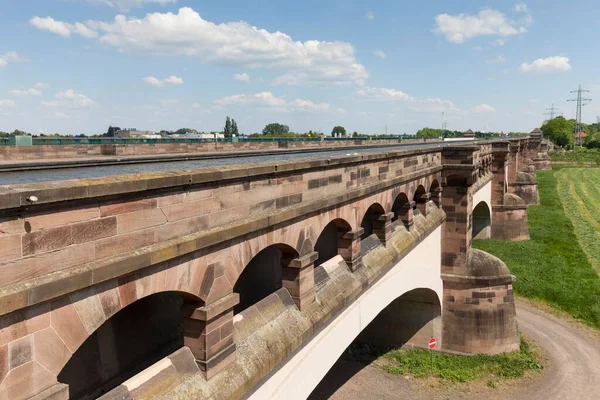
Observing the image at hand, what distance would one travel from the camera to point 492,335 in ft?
77.1

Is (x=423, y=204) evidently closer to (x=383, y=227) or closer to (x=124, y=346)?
(x=383, y=227)

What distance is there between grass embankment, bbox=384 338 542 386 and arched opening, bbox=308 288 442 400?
840mm

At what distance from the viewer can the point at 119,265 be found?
5.91 m

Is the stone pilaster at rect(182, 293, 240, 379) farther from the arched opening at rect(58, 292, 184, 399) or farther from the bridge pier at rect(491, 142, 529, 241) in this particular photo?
the bridge pier at rect(491, 142, 529, 241)

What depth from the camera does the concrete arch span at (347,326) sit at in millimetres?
10285

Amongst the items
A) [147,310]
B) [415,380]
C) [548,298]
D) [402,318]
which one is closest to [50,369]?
[147,310]

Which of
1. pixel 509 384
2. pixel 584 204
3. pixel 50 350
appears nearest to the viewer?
pixel 50 350

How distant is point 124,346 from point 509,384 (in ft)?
58.6

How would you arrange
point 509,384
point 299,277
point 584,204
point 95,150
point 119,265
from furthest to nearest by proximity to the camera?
point 584,204 → point 95,150 → point 509,384 → point 299,277 → point 119,265

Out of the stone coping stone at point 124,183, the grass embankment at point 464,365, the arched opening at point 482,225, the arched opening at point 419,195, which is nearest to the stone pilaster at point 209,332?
the stone coping stone at point 124,183

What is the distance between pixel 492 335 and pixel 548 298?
31.7 feet

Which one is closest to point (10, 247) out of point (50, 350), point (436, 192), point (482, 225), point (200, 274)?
point (50, 350)

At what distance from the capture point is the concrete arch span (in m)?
10.3

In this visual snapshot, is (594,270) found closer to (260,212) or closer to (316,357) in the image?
(316,357)
